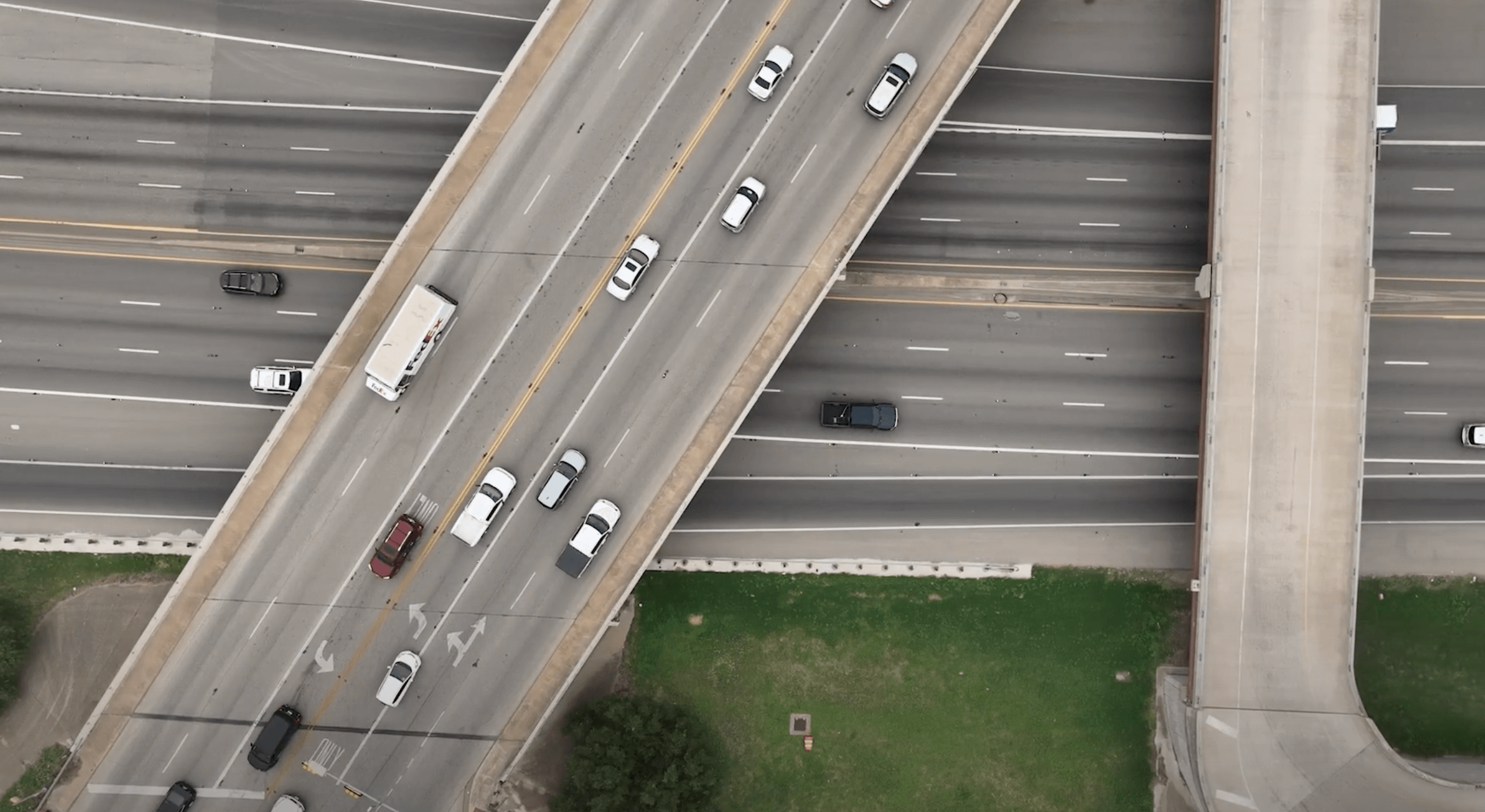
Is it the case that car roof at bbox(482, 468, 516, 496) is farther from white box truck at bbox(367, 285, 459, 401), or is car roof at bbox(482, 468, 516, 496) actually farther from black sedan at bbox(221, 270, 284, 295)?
black sedan at bbox(221, 270, 284, 295)

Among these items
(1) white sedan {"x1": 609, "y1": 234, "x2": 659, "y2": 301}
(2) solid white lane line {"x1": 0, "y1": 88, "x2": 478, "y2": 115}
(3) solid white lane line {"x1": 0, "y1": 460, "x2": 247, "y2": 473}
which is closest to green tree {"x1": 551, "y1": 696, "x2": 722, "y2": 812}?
(1) white sedan {"x1": 609, "y1": 234, "x2": 659, "y2": 301}

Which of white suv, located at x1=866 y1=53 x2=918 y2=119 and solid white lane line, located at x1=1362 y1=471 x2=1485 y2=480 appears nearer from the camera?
white suv, located at x1=866 y1=53 x2=918 y2=119

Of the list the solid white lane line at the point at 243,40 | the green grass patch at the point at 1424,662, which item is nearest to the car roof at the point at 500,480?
the solid white lane line at the point at 243,40

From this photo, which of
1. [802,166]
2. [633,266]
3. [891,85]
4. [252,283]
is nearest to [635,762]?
[633,266]

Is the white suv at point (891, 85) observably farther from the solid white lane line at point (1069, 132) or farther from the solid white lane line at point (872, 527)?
the solid white lane line at point (872, 527)

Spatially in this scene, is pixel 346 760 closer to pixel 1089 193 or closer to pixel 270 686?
pixel 270 686

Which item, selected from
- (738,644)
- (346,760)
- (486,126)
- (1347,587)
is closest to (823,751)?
(738,644)
